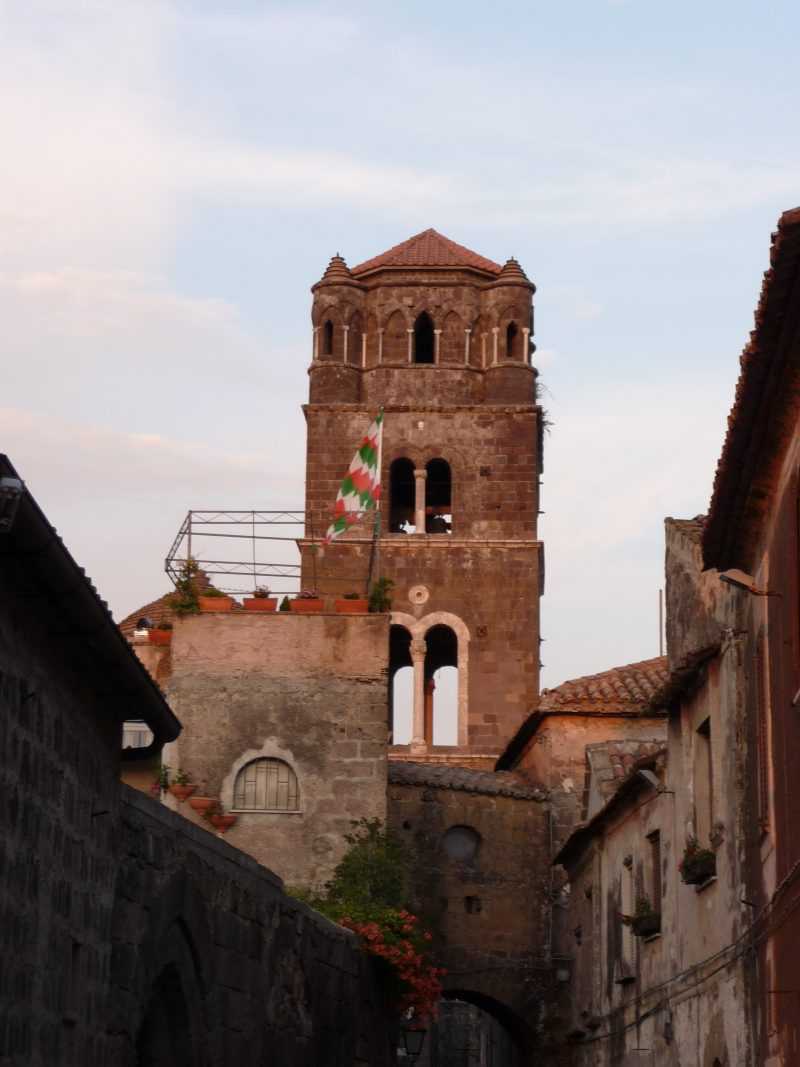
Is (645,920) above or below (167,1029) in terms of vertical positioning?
above

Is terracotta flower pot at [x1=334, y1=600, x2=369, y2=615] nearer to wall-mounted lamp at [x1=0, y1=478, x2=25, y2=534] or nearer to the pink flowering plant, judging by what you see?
the pink flowering plant

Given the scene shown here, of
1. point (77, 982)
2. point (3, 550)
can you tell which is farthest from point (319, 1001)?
point (3, 550)

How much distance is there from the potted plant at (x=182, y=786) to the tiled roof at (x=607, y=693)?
31.3 ft

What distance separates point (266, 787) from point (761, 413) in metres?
15.2

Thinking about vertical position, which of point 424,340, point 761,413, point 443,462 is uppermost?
point 424,340

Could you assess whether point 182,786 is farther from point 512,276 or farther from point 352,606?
point 512,276

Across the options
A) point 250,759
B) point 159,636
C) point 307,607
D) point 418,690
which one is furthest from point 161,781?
point 418,690

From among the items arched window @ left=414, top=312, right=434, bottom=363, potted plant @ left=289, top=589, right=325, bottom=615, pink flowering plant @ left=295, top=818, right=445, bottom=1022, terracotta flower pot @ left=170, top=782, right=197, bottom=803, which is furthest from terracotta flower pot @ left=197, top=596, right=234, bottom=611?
arched window @ left=414, top=312, right=434, bottom=363

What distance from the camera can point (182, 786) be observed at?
26.9m

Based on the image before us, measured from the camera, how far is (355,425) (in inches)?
1806

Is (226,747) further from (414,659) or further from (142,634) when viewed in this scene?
(414,659)

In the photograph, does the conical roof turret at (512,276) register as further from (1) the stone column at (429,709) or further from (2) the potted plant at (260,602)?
(2) the potted plant at (260,602)

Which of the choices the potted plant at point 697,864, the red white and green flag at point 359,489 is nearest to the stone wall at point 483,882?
the red white and green flag at point 359,489

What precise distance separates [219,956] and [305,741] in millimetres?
11278
